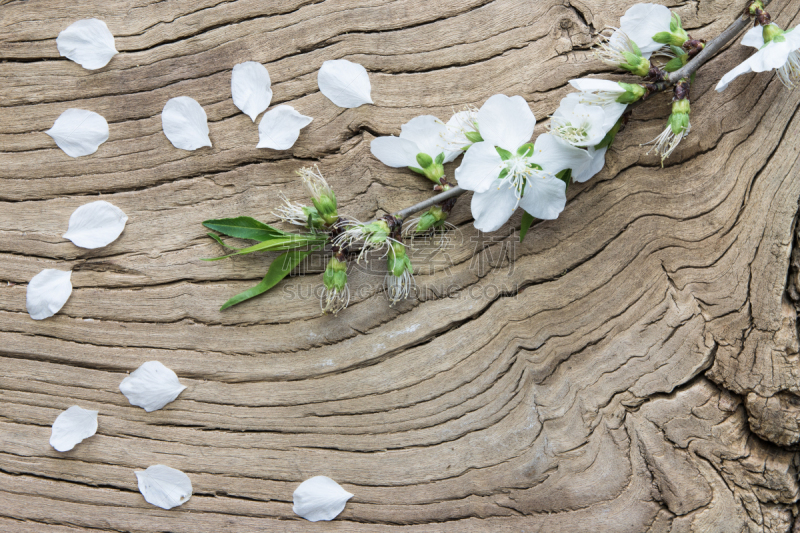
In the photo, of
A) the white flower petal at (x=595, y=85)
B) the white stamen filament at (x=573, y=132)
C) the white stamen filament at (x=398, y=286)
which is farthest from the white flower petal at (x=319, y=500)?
the white flower petal at (x=595, y=85)

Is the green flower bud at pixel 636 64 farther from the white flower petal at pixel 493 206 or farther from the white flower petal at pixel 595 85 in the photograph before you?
the white flower petal at pixel 493 206

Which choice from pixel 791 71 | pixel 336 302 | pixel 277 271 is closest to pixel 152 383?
pixel 277 271

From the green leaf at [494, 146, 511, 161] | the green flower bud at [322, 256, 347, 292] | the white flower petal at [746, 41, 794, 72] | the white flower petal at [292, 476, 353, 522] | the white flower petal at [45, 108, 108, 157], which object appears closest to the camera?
the white flower petal at [746, 41, 794, 72]

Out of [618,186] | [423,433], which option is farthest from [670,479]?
[618,186]

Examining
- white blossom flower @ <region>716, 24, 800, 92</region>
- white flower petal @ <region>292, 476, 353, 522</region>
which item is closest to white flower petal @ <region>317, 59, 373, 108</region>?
white blossom flower @ <region>716, 24, 800, 92</region>

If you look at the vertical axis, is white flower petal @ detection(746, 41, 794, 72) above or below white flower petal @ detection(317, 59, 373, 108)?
below

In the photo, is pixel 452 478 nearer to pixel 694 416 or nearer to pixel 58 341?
pixel 694 416

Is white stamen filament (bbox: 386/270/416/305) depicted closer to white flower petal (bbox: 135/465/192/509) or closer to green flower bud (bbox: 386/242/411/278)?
green flower bud (bbox: 386/242/411/278)

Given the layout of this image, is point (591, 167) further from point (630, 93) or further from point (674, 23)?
point (674, 23)
